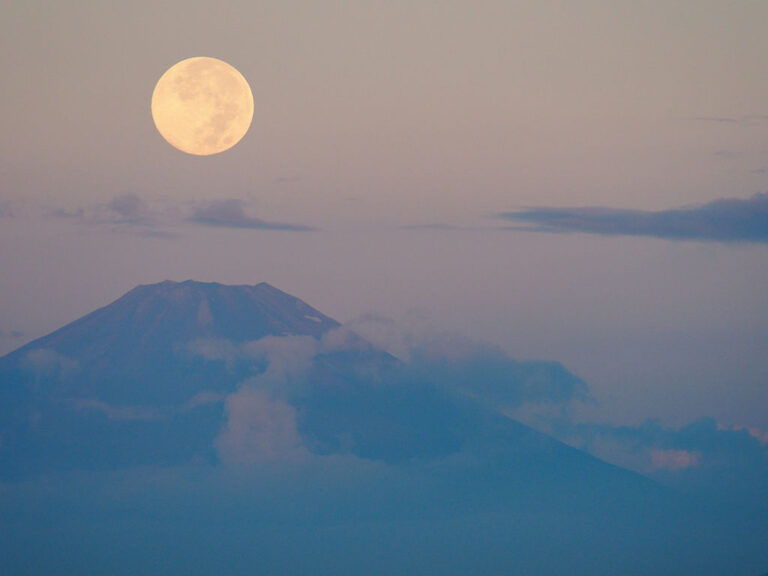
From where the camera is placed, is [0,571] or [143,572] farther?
[143,572]

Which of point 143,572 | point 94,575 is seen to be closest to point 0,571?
point 94,575

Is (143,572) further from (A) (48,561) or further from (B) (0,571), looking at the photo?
(B) (0,571)

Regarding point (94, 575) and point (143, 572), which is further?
point (143, 572)

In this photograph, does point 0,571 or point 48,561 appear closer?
point 0,571

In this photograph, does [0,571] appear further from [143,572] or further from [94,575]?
[143,572]
